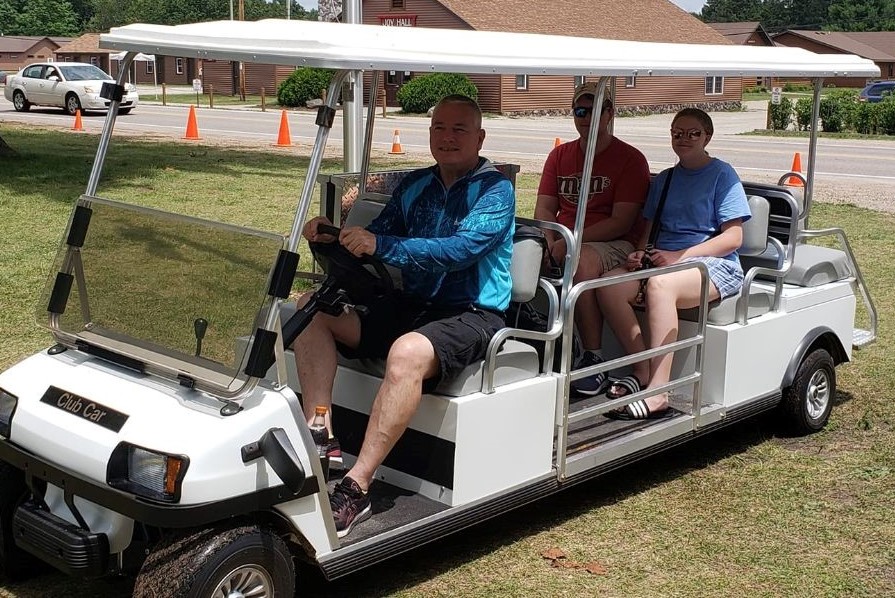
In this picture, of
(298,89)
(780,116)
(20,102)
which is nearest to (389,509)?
(780,116)

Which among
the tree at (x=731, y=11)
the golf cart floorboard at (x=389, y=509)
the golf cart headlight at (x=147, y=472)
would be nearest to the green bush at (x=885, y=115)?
the golf cart floorboard at (x=389, y=509)

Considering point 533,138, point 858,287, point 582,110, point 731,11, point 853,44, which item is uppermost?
point 731,11

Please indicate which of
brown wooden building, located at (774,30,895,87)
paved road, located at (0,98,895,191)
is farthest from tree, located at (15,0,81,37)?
paved road, located at (0,98,895,191)

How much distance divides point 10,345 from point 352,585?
3512 millimetres

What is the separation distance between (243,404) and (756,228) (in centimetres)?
284

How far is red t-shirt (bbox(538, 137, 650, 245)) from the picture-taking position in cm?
495

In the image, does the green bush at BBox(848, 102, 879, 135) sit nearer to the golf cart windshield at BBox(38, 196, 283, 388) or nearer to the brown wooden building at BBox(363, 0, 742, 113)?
the brown wooden building at BBox(363, 0, 742, 113)

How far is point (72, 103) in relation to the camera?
89.8 feet

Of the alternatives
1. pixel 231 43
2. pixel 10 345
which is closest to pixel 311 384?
pixel 231 43

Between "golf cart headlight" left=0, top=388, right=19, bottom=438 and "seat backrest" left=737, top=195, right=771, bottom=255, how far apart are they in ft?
10.6

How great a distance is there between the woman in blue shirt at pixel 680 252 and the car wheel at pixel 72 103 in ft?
80.4

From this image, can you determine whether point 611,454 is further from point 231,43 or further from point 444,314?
point 231,43

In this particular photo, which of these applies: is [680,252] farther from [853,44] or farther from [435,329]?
[853,44]

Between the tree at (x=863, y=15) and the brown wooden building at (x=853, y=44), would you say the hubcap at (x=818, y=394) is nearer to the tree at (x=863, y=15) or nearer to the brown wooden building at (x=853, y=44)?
the brown wooden building at (x=853, y=44)
